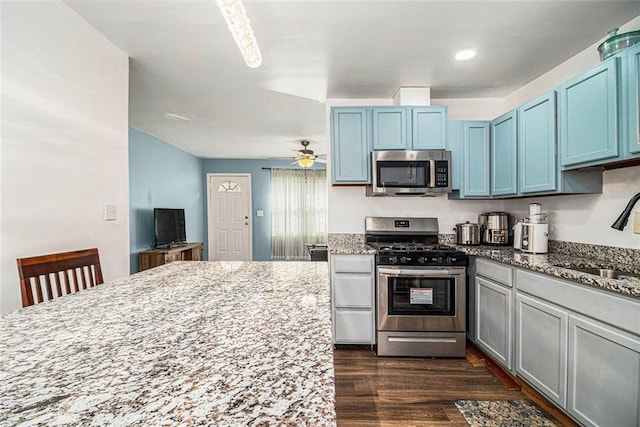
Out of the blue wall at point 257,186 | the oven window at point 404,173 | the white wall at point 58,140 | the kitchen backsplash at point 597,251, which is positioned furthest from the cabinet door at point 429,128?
the blue wall at point 257,186

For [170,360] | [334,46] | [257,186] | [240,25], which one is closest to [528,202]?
[334,46]

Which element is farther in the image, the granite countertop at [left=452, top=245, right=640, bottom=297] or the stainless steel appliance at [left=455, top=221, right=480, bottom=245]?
the stainless steel appliance at [left=455, top=221, right=480, bottom=245]

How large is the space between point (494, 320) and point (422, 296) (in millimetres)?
554

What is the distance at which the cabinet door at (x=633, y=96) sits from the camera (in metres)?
1.60

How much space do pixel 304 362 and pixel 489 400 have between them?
2.06 meters

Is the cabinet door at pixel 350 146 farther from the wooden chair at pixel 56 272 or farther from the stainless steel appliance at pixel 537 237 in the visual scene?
the wooden chair at pixel 56 272

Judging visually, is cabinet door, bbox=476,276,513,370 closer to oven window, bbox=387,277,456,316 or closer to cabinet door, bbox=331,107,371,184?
oven window, bbox=387,277,456,316

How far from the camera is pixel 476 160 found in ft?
9.90

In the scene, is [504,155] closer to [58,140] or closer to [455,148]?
[455,148]

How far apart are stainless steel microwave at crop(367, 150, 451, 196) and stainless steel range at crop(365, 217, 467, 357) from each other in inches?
25.0

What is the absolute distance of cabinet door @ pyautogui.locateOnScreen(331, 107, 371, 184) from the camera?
3.01 metres

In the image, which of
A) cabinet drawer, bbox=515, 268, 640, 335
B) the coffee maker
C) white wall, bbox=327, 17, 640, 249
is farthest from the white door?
cabinet drawer, bbox=515, 268, 640, 335

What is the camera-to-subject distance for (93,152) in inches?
78.4

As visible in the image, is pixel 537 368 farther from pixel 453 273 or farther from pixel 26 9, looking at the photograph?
pixel 26 9
